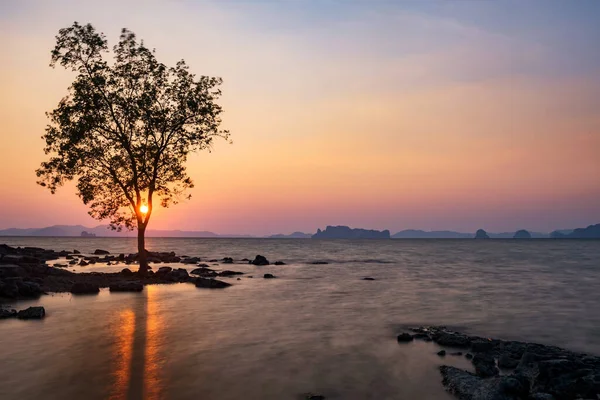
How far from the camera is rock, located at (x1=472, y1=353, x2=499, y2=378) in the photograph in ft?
45.1

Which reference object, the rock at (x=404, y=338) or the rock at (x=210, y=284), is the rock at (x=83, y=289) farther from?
the rock at (x=404, y=338)

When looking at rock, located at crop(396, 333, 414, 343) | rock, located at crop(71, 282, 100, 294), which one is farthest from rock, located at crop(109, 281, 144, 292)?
rock, located at crop(396, 333, 414, 343)

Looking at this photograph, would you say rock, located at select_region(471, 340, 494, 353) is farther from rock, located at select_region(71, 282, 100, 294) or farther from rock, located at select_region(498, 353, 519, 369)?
rock, located at select_region(71, 282, 100, 294)

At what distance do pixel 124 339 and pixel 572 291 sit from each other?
132 feet

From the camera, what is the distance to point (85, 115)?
37.2 m

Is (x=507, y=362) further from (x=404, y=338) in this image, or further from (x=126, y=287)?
(x=126, y=287)

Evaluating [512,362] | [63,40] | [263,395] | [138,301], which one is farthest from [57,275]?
[512,362]

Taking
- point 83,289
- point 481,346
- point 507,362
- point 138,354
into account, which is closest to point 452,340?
point 481,346

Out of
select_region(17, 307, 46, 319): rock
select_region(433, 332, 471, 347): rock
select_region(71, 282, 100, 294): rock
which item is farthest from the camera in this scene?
select_region(71, 282, 100, 294): rock

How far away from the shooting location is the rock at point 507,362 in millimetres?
14773

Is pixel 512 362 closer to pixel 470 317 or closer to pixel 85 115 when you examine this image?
pixel 470 317

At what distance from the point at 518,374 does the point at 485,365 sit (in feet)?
3.94

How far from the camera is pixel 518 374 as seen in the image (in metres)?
13.3

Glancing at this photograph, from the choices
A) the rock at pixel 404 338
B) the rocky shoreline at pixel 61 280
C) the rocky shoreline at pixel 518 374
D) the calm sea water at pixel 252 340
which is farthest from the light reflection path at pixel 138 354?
the rock at pixel 404 338
